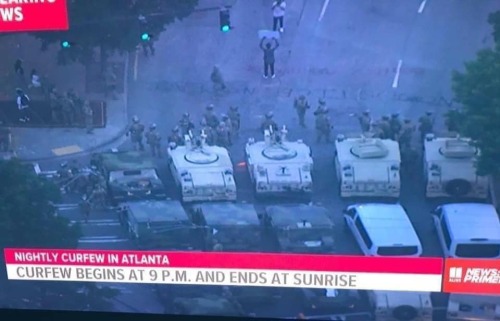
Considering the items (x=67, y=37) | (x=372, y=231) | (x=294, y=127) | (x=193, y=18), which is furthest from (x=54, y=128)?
(x=372, y=231)

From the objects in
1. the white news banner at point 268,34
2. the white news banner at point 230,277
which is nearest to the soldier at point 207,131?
the white news banner at point 268,34

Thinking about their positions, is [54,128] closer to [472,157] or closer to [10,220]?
[10,220]

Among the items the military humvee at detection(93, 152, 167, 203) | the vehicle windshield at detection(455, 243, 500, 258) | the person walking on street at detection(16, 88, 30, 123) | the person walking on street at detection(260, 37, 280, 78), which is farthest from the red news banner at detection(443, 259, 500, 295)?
the person walking on street at detection(16, 88, 30, 123)

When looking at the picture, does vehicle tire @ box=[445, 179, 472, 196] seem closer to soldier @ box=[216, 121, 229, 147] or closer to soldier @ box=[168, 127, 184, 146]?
soldier @ box=[216, 121, 229, 147]

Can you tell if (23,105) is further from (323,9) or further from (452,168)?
(452,168)

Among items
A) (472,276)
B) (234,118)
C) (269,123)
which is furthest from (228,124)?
(472,276)
